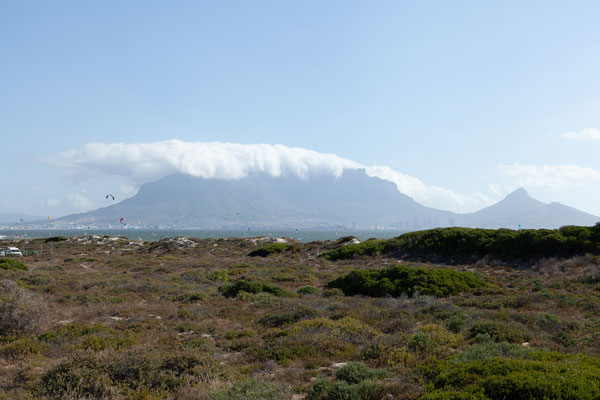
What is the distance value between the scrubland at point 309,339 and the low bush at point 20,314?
1.3 inches

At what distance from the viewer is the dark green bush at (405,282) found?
17.6 meters

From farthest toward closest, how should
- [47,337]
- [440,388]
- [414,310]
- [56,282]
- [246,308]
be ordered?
[56,282] < [246,308] < [414,310] < [47,337] < [440,388]

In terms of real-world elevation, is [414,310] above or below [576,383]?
below

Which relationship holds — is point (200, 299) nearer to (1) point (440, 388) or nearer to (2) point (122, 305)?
(2) point (122, 305)

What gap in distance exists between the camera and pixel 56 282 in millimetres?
20016

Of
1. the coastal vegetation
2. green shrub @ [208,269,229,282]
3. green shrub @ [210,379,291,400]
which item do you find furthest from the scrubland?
the coastal vegetation

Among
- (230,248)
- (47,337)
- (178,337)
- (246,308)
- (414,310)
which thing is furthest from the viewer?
(230,248)

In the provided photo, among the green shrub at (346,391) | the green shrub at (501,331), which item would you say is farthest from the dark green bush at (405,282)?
the green shrub at (346,391)

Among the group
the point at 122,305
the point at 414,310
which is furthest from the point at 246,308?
the point at 414,310

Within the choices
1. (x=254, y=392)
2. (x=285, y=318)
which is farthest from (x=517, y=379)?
(x=285, y=318)

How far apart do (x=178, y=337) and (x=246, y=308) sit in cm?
424

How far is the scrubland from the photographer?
6613 millimetres

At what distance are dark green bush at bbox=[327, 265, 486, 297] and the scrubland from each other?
2.7 inches

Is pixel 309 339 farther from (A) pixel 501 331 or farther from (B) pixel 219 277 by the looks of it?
(B) pixel 219 277
